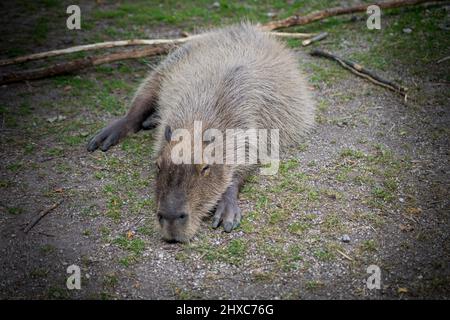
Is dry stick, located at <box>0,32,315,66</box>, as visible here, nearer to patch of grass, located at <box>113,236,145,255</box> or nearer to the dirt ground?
the dirt ground

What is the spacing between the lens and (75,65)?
5.88m

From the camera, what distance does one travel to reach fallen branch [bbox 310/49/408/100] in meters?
5.42

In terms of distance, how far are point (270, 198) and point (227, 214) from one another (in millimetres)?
451

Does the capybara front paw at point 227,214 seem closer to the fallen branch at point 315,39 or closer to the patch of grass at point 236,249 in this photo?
the patch of grass at point 236,249

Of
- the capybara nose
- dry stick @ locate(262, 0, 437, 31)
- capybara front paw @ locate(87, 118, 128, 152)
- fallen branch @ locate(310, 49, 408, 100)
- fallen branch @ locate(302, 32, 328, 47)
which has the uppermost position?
dry stick @ locate(262, 0, 437, 31)

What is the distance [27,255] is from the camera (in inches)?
138

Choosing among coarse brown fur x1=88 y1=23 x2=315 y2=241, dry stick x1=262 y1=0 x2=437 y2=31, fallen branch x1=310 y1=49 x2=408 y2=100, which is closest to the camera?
coarse brown fur x1=88 y1=23 x2=315 y2=241

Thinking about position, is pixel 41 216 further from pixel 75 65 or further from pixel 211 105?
pixel 75 65

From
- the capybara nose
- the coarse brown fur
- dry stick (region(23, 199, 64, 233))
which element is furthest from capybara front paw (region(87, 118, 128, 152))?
the capybara nose

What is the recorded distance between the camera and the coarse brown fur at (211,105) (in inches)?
140

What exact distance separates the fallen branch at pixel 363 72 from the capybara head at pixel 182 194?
102 inches

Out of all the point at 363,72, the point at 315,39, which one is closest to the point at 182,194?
the point at 363,72

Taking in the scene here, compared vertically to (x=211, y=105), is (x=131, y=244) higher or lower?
lower
